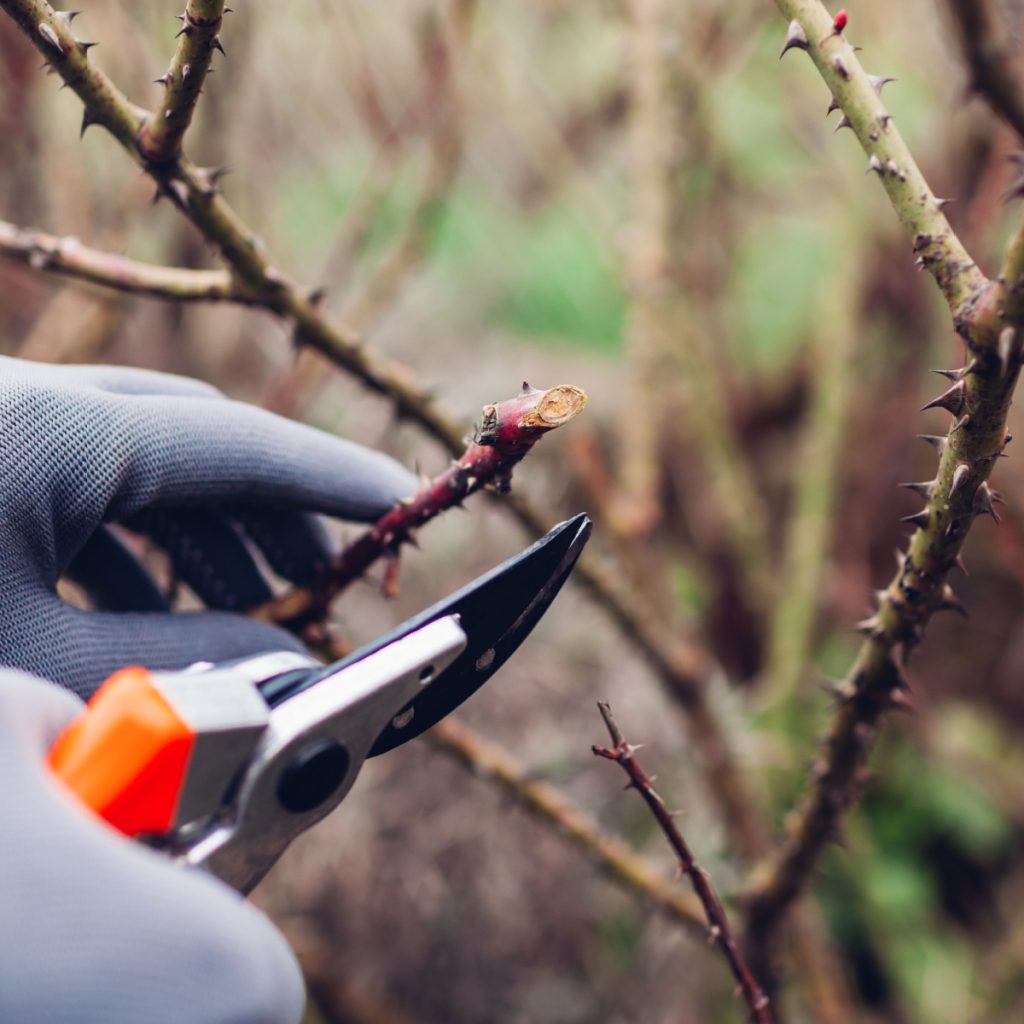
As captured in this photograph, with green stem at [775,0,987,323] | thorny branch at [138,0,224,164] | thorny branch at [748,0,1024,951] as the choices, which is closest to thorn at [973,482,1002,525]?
thorny branch at [748,0,1024,951]

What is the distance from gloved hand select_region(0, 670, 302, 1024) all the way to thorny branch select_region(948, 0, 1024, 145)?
1021 millimetres

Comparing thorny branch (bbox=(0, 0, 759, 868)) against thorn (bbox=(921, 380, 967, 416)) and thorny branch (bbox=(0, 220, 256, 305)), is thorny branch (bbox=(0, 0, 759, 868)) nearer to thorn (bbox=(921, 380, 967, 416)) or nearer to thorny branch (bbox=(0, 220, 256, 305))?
thorny branch (bbox=(0, 220, 256, 305))

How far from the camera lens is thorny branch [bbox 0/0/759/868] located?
719 millimetres

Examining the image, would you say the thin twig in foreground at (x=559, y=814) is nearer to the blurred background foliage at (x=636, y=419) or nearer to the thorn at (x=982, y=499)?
the blurred background foliage at (x=636, y=419)

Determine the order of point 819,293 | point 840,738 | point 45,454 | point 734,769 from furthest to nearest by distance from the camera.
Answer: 1. point 819,293
2. point 734,769
3. point 840,738
4. point 45,454

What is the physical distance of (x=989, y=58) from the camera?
966 millimetres

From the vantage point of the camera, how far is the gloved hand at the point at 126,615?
18.0 inches

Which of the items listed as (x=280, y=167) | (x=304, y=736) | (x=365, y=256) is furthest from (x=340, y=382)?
(x=304, y=736)

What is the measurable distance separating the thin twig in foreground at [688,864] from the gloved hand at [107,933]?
0.28 metres

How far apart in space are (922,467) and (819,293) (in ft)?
2.66

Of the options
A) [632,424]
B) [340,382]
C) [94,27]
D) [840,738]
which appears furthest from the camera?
[340,382]

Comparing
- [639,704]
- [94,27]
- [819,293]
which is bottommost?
[639,704]

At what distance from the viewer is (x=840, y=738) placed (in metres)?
0.88

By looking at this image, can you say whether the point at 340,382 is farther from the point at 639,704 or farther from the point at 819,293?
the point at 819,293
